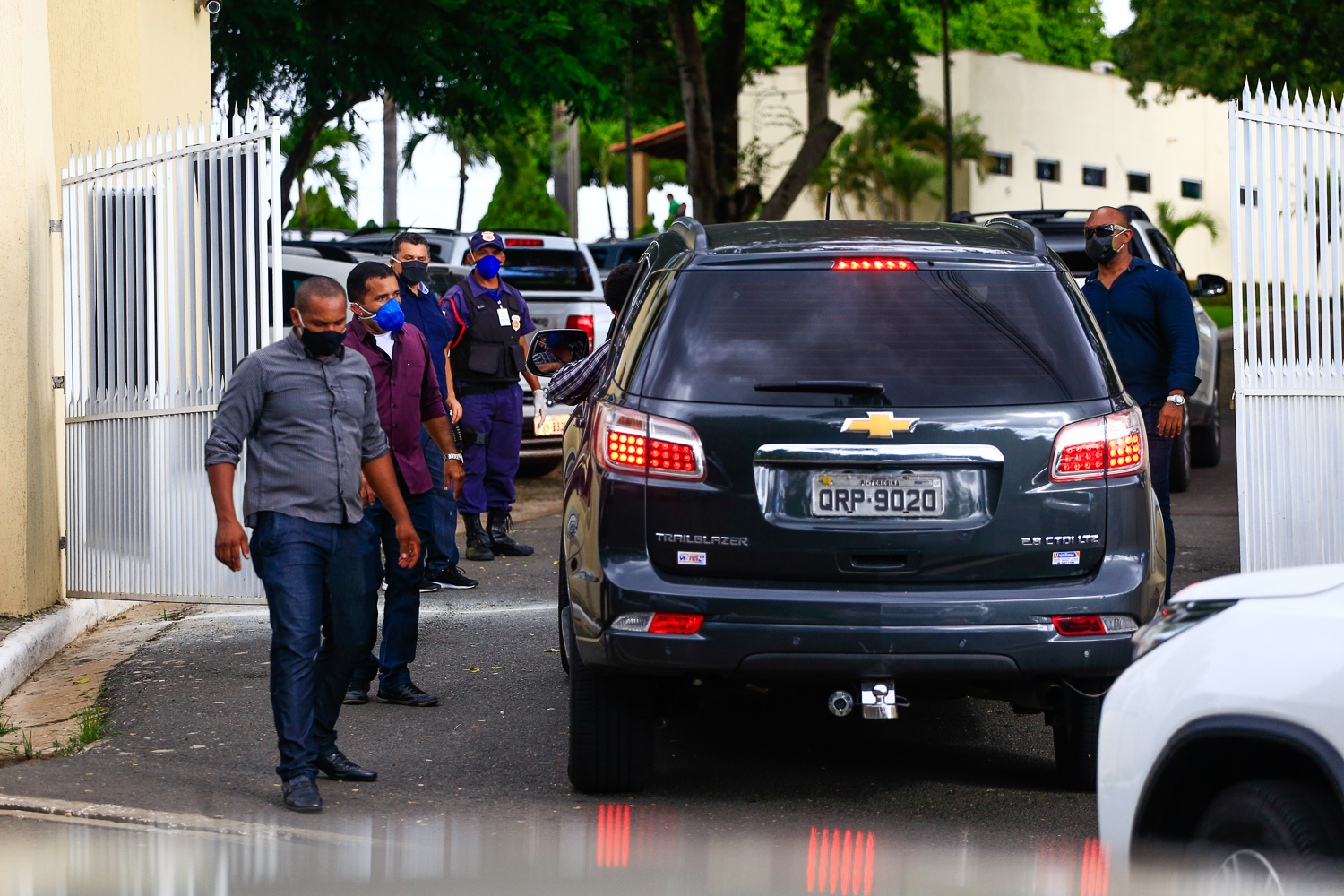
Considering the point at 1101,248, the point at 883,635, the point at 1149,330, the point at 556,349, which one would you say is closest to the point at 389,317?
the point at 556,349

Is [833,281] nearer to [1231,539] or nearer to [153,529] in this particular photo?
[153,529]

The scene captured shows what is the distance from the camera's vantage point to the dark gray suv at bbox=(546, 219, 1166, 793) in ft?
15.5

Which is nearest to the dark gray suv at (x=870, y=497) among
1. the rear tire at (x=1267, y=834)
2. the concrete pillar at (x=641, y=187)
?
the rear tire at (x=1267, y=834)

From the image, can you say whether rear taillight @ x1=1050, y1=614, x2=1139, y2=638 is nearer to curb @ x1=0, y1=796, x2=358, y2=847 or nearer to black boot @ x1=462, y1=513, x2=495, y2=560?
curb @ x1=0, y1=796, x2=358, y2=847

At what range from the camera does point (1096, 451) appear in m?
4.84

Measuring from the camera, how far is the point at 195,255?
797 centimetres

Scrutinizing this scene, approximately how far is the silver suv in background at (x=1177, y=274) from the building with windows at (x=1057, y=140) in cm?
2759

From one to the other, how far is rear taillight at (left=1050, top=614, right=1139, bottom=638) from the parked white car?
1.10m

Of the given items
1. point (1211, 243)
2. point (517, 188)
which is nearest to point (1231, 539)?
point (1211, 243)

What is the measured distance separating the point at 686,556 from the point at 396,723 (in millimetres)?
2263

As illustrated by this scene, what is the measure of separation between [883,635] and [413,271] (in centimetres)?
454

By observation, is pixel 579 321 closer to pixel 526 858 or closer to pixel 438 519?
pixel 438 519

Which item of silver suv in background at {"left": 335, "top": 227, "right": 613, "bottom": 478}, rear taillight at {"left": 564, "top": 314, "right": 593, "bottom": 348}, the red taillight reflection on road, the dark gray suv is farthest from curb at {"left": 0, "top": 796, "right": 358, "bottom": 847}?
rear taillight at {"left": 564, "top": 314, "right": 593, "bottom": 348}

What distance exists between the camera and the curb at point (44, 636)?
23.8 feet
